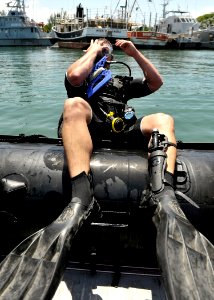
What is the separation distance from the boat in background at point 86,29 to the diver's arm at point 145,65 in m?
40.2

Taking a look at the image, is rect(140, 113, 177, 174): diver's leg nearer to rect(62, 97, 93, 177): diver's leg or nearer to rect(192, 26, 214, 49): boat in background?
rect(62, 97, 93, 177): diver's leg

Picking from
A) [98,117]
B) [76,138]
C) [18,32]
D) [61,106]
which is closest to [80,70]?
[98,117]

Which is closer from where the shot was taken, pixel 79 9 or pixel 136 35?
pixel 136 35

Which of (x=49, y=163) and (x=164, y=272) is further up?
(x=49, y=163)

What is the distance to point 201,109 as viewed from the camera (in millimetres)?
8938

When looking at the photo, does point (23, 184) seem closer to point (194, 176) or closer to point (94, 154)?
point (94, 154)

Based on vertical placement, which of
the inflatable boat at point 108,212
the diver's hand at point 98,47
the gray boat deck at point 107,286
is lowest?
the gray boat deck at point 107,286

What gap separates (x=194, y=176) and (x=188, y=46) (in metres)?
44.8

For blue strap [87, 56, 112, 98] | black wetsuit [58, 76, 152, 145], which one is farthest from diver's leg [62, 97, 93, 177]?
blue strap [87, 56, 112, 98]

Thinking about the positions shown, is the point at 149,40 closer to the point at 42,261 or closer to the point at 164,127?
the point at 164,127

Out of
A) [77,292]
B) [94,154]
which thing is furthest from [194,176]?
[77,292]

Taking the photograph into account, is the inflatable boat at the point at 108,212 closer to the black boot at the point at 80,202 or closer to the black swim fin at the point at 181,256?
the black boot at the point at 80,202

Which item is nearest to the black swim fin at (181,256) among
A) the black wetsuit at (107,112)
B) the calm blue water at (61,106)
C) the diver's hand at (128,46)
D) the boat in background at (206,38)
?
the black wetsuit at (107,112)

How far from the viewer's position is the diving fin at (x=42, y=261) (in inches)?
60.9
